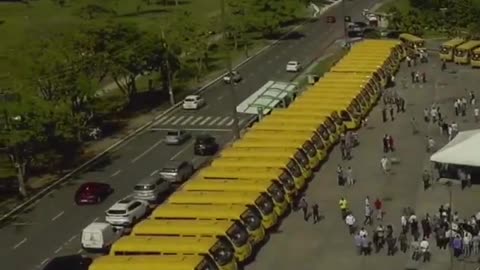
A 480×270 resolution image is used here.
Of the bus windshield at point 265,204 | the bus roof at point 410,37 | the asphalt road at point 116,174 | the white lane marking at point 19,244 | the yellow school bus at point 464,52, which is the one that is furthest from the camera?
the bus roof at point 410,37

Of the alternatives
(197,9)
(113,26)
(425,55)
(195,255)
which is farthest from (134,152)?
(197,9)

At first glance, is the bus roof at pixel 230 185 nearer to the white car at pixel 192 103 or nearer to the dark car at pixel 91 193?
the dark car at pixel 91 193

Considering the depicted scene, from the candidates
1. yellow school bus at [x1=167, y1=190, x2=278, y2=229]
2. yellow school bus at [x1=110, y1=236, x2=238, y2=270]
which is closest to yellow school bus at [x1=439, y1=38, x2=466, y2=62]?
yellow school bus at [x1=167, y1=190, x2=278, y2=229]

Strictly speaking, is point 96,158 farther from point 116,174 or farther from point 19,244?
point 19,244

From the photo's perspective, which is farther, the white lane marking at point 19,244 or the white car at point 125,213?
the white lane marking at point 19,244

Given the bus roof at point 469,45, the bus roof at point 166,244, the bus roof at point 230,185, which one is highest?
the bus roof at point 166,244

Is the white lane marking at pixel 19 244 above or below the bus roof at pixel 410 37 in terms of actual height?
below

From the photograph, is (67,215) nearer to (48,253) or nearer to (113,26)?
(48,253)

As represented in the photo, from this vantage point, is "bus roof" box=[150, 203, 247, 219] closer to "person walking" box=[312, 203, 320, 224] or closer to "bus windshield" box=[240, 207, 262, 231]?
"bus windshield" box=[240, 207, 262, 231]

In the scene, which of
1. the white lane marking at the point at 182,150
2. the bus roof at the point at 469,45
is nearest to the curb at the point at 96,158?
the white lane marking at the point at 182,150
